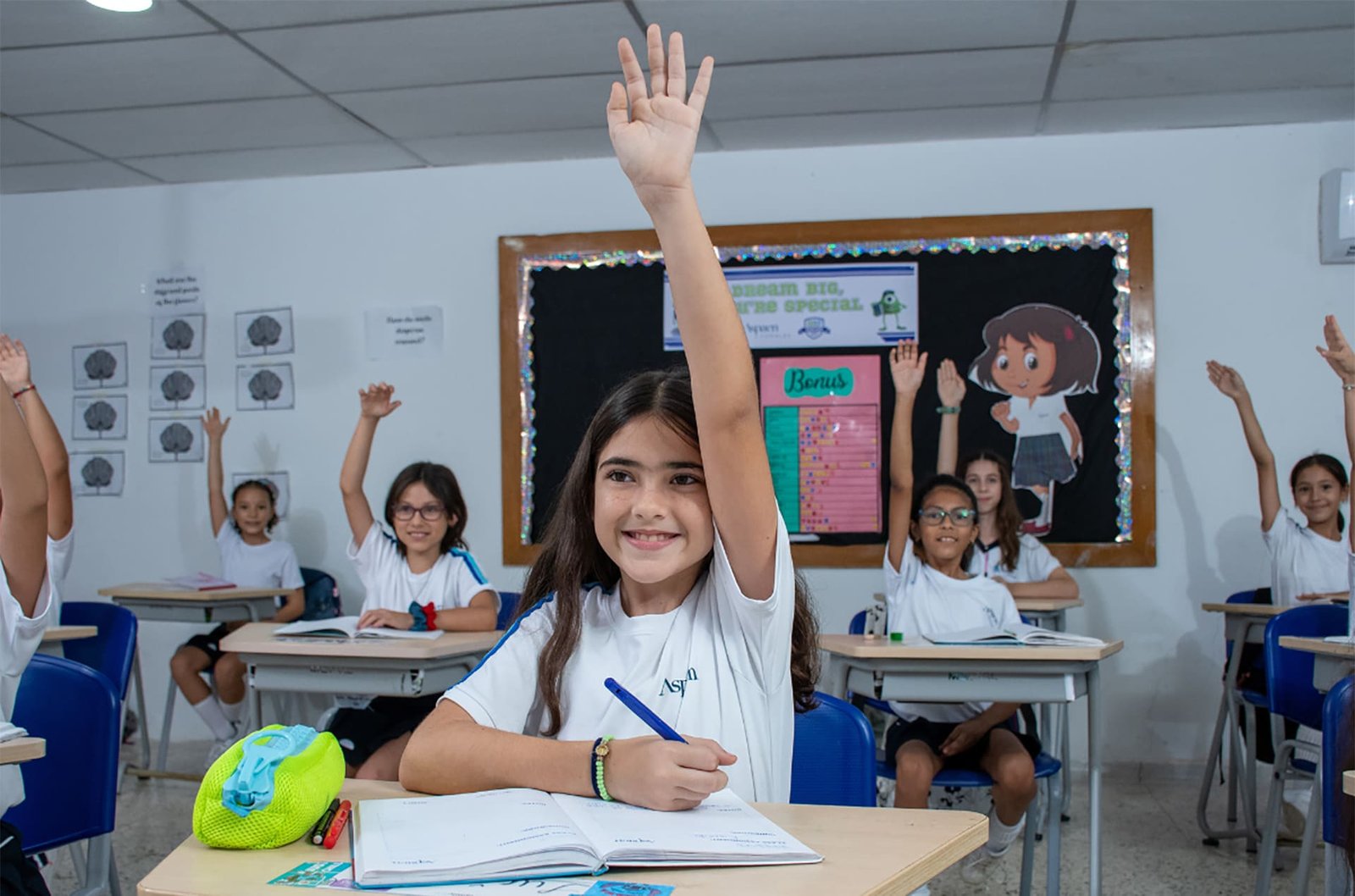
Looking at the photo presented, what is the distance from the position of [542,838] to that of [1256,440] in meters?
A: 3.87

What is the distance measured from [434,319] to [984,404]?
223cm

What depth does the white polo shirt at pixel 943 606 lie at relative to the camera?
3217mm

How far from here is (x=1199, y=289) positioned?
14.7ft

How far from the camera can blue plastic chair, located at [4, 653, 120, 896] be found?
190 cm

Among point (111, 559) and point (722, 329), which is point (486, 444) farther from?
point (722, 329)

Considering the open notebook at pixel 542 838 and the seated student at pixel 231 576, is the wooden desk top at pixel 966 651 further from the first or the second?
the seated student at pixel 231 576

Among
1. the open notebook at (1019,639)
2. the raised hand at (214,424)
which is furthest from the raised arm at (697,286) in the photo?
the raised hand at (214,424)

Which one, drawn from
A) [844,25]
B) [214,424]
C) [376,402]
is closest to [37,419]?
[376,402]

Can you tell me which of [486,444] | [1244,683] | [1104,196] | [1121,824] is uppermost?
[1104,196]

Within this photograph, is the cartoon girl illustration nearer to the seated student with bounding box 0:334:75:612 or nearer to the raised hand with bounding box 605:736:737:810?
the seated student with bounding box 0:334:75:612

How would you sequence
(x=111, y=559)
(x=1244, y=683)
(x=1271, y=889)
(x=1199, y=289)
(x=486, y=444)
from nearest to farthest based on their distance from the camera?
(x=1271, y=889) < (x=1244, y=683) < (x=1199, y=289) < (x=486, y=444) < (x=111, y=559)

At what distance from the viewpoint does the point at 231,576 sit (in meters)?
4.81

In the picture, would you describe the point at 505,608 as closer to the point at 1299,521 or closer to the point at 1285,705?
the point at 1285,705

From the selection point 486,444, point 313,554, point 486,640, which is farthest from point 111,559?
point 486,640
